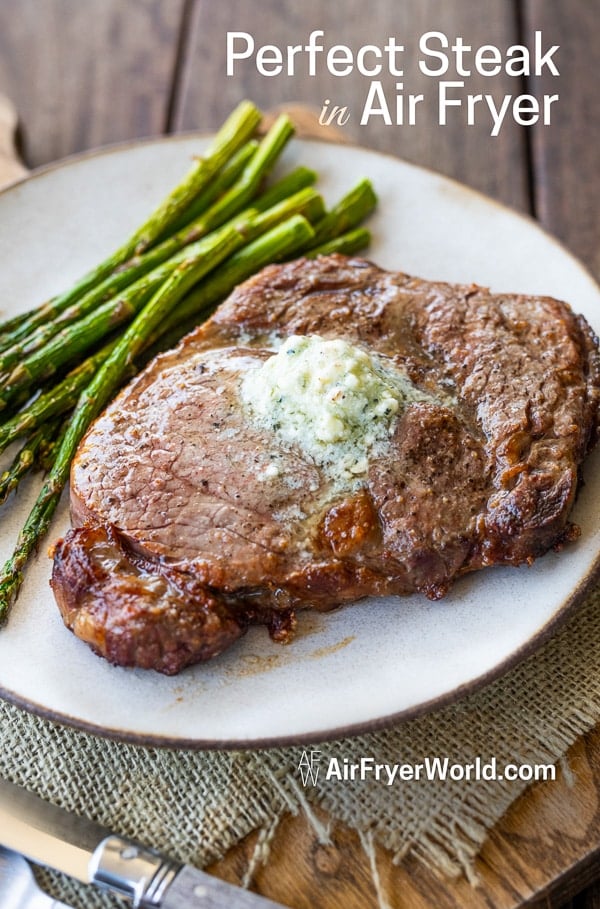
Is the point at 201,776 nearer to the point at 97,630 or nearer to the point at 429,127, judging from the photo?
the point at 97,630

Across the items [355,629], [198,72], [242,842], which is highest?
[198,72]

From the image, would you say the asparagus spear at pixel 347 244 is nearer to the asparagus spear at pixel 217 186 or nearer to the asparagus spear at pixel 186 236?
the asparagus spear at pixel 186 236

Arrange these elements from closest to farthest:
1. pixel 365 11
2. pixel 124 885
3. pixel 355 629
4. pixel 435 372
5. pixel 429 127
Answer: pixel 124 885 < pixel 355 629 < pixel 435 372 < pixel 429 127 < pixel 365 11

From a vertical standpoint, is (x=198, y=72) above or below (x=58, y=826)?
above

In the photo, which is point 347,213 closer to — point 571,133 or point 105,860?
point 571,133

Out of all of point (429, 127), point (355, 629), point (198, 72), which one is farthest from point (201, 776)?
point (198, 72)

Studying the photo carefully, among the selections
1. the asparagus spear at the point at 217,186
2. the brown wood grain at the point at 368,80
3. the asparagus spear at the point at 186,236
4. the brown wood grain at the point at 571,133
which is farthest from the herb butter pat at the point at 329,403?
the brown wood grain at the point at 368,80

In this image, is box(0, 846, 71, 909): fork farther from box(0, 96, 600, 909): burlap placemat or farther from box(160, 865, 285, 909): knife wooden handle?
box(160, 865, 285, 909): knife wooden handle

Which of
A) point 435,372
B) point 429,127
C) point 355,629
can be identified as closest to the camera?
point 355,629
